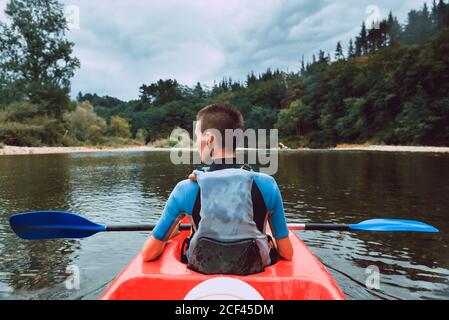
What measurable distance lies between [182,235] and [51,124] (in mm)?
43384

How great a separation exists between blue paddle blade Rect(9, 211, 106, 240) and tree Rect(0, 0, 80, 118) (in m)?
→ 42.3

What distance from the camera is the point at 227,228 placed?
2406 millimetres

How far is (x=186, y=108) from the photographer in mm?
89500

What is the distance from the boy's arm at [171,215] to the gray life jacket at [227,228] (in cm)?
12

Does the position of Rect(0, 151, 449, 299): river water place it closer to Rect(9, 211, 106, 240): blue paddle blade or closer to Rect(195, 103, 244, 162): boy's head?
Rect(9, 211, 106, 240): blue paddle blade

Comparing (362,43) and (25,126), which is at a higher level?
(362,43)

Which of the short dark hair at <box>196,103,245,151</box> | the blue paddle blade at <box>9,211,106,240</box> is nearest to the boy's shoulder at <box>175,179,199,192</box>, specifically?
the short dark hair at <box>196,103,245,151</box>

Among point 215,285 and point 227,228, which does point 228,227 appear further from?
point 215,285

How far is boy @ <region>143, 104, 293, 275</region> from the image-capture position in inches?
93.8

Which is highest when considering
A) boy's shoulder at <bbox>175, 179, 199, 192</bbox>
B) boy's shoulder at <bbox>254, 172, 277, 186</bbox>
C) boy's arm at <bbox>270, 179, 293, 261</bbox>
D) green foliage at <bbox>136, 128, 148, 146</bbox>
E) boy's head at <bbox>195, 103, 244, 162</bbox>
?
green foliage at <bbox>136, 128, 148, 146</bbox>

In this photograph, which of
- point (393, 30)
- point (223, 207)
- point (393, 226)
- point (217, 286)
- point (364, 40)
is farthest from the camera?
point (364, 40)

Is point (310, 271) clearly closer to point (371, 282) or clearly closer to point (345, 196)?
point (371, 282)

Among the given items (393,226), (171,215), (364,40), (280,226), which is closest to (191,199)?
(171,215)

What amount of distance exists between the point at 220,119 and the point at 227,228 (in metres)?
0.74
